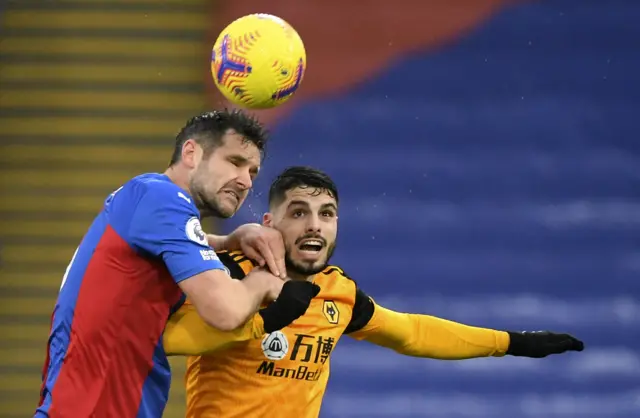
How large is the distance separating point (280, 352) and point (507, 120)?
10.7ft

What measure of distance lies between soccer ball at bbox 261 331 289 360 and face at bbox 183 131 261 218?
1.68ft

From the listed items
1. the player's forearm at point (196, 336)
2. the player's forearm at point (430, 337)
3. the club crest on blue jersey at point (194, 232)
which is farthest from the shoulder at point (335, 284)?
the club crest on blue jersey at point (194, 232)

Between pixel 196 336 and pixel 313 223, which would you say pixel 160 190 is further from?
pixel 313 223

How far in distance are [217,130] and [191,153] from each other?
4.5 inches

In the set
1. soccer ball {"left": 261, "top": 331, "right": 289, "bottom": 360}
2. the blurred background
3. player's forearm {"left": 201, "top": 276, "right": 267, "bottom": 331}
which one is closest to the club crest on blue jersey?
player's forearm {"left": 201, "top": 276, "right": 267, "bottom": 331}

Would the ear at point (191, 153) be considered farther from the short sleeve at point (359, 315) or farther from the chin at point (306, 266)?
the short sleeve at point (359, 315)

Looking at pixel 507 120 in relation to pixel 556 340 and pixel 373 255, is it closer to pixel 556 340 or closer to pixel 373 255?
pixel 373 255

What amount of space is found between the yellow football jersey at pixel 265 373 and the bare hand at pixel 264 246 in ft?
0.28

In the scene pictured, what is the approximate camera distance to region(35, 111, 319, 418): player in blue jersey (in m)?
3.14

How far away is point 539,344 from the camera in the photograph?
165 inches

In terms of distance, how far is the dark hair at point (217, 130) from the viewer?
349cm

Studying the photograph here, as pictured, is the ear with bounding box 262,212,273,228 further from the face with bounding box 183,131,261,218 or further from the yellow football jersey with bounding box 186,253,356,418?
the face with bounding box 183,131,261,218

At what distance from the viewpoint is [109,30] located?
21.1ft

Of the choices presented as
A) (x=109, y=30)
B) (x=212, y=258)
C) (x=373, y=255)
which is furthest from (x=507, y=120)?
Answer: (x=212, y=258)
